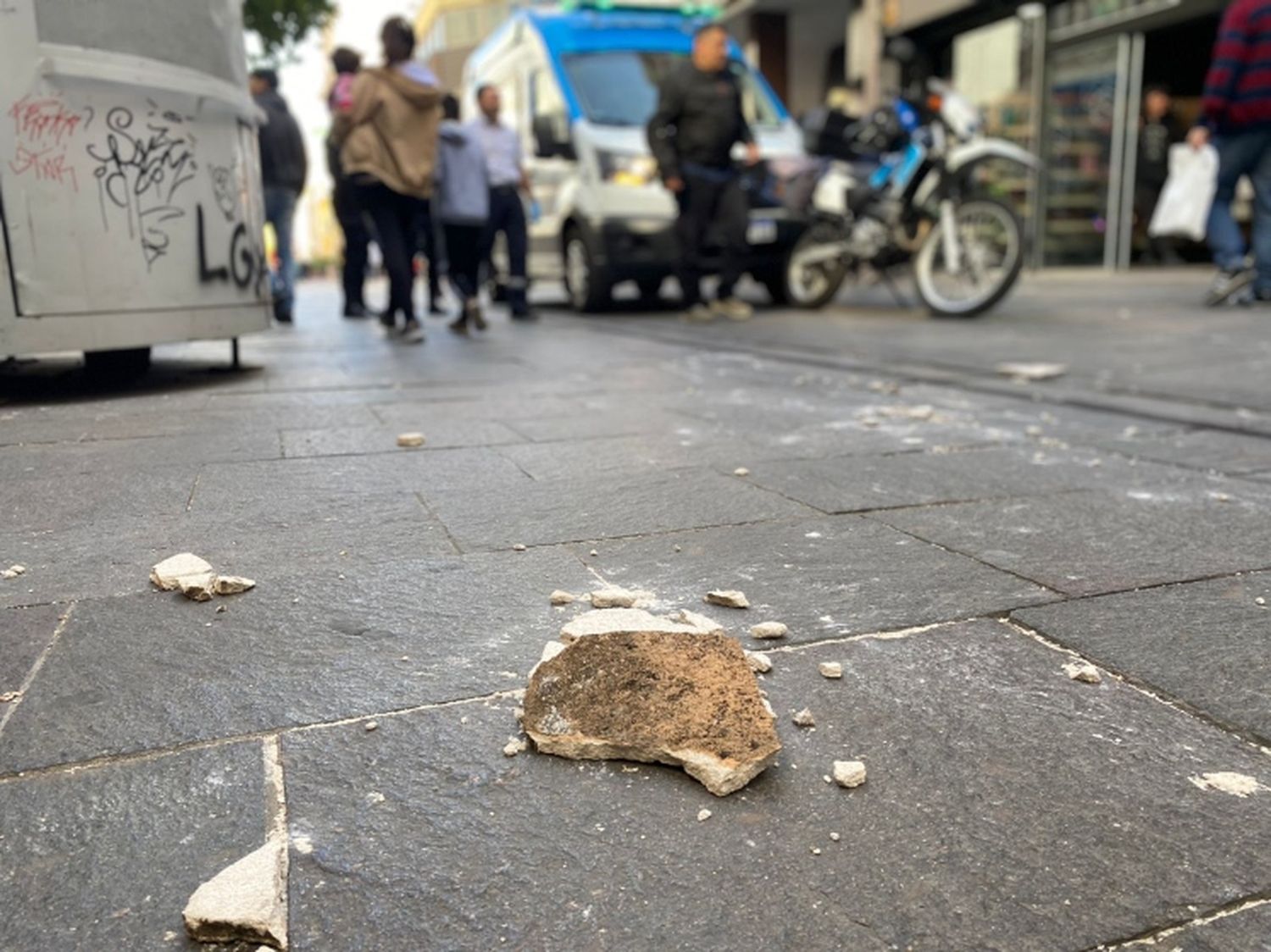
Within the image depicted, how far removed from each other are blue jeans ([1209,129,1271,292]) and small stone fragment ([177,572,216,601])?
25.9 feet

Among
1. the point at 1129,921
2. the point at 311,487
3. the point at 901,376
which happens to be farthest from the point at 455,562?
the point at 901,376

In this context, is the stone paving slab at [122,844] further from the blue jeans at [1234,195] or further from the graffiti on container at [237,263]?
the blue jeans at [1234,195]

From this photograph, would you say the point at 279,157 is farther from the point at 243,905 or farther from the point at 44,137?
the point at 243,905

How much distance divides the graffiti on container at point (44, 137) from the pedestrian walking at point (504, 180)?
463 centimetres

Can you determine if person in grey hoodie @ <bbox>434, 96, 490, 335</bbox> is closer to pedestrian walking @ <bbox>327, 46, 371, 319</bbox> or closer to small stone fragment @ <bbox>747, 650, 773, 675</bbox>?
pedestrian walking @ <bbox>327, 46, 371, 319</bbox>

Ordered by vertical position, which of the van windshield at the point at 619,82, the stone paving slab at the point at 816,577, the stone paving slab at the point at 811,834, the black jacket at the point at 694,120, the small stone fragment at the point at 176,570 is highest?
the van windshield at the point at 619,82

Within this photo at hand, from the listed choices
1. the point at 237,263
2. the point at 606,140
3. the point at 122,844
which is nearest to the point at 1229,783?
the point at 122,844

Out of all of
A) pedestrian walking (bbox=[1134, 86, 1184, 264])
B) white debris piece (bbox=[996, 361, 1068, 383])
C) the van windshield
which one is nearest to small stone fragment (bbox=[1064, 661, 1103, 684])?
white debris piece (bbox=[996, 361, 1068, 383])

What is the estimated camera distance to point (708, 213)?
821cm

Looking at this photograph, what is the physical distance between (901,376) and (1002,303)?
15.1ft

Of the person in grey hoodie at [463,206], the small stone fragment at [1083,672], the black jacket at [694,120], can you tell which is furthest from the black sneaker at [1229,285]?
the small stone fragment at [1083,672]

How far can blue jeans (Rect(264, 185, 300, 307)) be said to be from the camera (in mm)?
8938

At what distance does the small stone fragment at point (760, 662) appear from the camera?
1783mm

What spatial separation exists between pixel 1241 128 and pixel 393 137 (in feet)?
19.5
